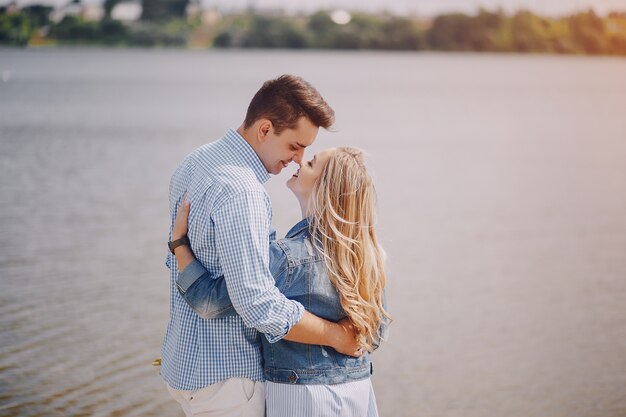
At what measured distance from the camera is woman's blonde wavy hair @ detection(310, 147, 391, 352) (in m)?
3.06

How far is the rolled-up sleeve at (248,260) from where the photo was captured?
2.80m

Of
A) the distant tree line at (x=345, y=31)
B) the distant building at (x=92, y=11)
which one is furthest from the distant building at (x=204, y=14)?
the distant building at (x=92, y=11)

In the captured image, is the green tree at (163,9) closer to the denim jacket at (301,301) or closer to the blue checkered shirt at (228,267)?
the blue checkered shirt at (228,267)

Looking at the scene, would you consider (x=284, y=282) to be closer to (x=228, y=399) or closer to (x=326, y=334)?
(x=326, y=334)

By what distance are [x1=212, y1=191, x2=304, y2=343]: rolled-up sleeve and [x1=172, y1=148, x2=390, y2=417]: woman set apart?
0.16m

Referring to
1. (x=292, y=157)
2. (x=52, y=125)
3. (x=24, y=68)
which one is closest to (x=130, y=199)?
(x=292, y=157)

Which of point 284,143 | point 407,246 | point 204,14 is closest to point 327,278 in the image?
point 284,143

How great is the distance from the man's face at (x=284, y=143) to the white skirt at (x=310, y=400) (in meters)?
0.73

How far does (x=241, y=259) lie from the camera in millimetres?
2795

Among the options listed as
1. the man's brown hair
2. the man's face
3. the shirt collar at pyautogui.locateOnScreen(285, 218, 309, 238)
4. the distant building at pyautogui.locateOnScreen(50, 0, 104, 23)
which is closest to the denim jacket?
the shirt collar at pyautogui.locateOnScreen(285, 218, 309, 238)

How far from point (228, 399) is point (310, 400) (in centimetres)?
27

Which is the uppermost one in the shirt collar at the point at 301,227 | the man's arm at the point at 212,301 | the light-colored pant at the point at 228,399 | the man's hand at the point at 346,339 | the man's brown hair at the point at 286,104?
the man's brown hair at the point at 286,104

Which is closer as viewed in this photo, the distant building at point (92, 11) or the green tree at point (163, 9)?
the green tree at point (163, 9)

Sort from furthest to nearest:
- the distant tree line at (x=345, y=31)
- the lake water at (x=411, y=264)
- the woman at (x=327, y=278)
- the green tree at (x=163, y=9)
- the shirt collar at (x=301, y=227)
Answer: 1. the distant tree line at (x=345, y=31)
2. the green tree at (x=163, y=9)
3. the lake water at (x=411, y=264)
4. the shirt collar at (x=301, y=227)
5. the woman at (x=327, y=278)
